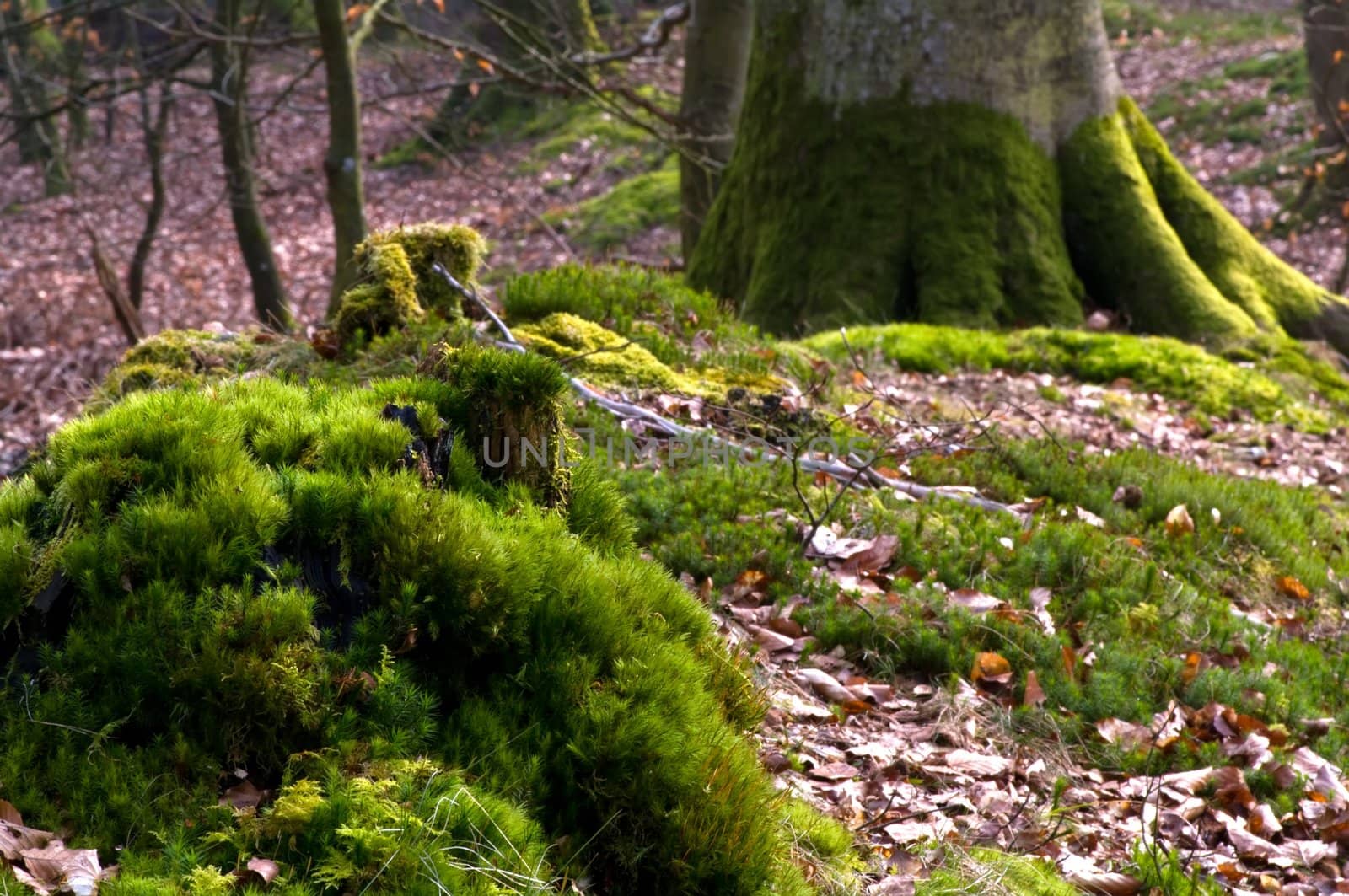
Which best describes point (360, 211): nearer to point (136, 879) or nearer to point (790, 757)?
point (790, 757)

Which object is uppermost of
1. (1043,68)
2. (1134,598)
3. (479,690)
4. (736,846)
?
(1043,68)

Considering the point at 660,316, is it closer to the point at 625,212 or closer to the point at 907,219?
the point at 907,219

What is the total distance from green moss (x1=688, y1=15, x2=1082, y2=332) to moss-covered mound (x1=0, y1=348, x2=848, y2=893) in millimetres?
6528

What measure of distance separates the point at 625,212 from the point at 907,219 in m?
8.81

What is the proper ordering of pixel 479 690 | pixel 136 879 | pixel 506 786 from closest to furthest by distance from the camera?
pixel 136 879
pixel 506 786
pixel 479 690

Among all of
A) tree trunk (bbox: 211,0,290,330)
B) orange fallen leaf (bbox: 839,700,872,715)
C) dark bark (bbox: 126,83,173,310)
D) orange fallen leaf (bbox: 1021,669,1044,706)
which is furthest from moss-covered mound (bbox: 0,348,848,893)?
dark bark (bbox: 126,83,173,310)

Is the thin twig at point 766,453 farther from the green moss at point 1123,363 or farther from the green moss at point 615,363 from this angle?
the green moss at point 1123,363

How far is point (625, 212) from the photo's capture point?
57.5 feet

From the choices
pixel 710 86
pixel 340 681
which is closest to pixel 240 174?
pixel 710 86

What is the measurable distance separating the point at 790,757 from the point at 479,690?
1382mm

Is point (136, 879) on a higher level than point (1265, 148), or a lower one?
lower

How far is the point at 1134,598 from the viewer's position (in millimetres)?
5445

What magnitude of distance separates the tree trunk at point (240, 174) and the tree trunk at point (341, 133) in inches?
78.7

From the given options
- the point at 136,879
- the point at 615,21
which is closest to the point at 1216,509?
the point at 136,879
